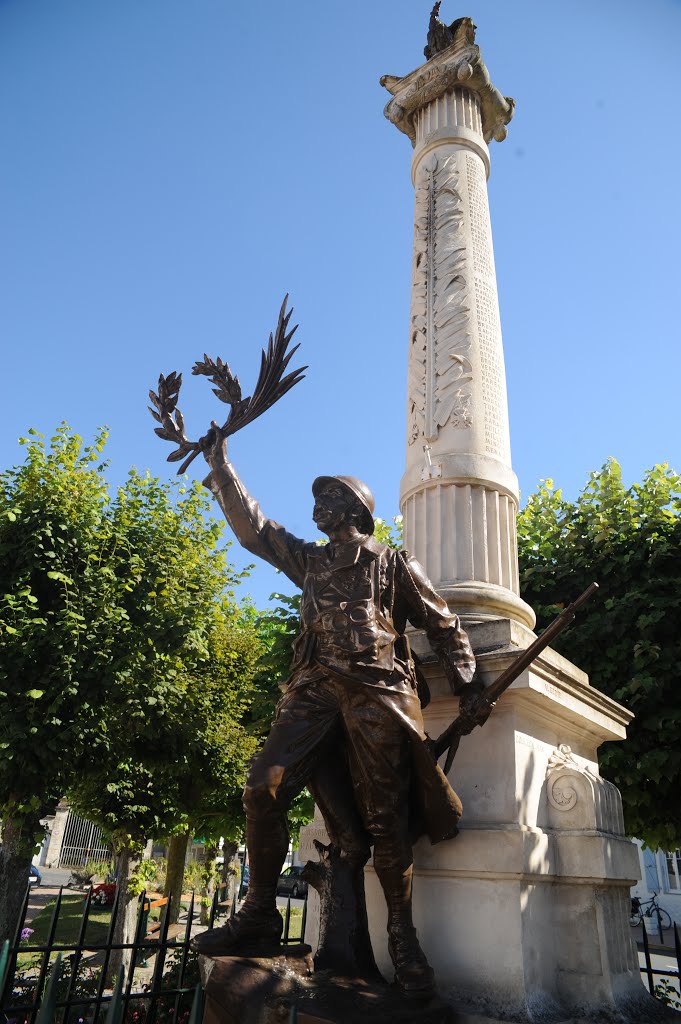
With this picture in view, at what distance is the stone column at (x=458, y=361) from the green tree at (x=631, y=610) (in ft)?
9.58

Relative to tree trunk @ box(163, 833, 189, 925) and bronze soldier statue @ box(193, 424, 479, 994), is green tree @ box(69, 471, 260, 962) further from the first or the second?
bronze soldier statue @ box(193, 424, 479, 994)

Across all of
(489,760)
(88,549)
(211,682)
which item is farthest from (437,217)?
(211,682)

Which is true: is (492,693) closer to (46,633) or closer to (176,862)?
(46,633)

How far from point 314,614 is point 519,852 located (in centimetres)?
142

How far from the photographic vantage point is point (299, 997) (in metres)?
2.83

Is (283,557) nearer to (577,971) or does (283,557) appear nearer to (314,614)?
(314,614)

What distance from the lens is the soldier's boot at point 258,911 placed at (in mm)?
3045

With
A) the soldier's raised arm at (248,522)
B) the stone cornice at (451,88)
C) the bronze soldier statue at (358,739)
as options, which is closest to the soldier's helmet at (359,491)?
the bronze soldier statue at (358,739)

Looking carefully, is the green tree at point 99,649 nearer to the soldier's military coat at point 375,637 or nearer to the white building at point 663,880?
the soldier's military coat at point 375,637

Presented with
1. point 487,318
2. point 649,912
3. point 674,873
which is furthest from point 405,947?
point 674,873

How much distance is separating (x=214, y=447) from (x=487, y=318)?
2556 millimetres

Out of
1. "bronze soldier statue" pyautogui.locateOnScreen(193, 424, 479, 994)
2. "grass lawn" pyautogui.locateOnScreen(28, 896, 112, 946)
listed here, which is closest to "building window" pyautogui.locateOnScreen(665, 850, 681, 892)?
"grass lawn" pyautogui.locateOnScreen(28, 896, 112, 946)

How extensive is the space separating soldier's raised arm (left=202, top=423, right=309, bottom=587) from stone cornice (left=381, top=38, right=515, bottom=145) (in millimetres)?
4755

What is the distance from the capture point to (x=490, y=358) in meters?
5.47
